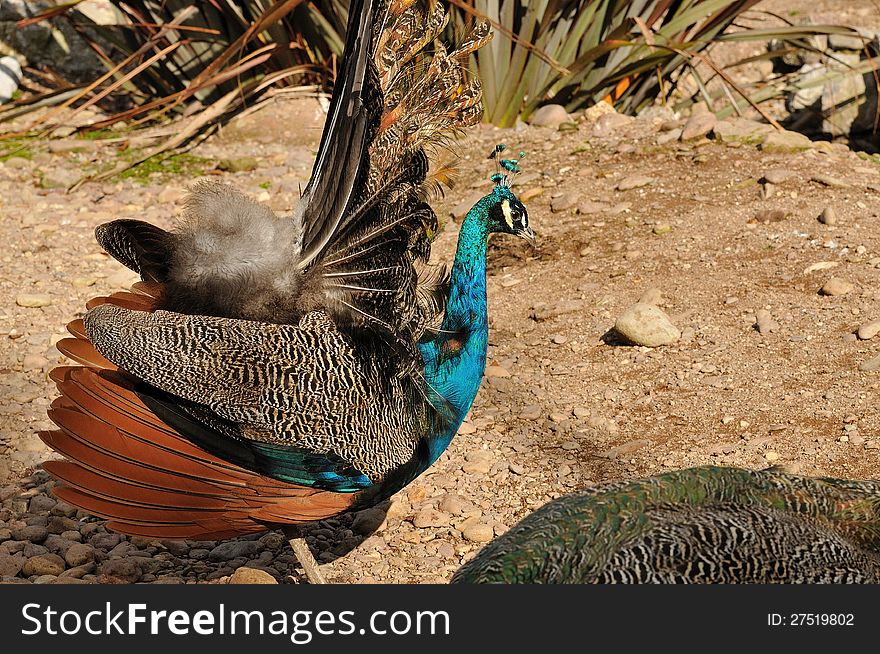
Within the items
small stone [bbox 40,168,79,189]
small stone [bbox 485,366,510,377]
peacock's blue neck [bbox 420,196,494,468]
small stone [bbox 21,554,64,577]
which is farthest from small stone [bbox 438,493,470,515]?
small stone [bbox 40,168,79,189]

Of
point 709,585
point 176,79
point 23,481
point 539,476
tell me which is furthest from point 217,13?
point 709,585

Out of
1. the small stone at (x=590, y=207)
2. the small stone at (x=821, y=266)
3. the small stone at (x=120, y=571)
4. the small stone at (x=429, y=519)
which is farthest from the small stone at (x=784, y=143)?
the small stone at (x=120, y=571)

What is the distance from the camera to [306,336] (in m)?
3.45

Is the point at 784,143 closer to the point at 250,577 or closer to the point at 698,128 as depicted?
the point at 698,128

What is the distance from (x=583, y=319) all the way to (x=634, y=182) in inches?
54.7

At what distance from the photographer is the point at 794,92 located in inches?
304

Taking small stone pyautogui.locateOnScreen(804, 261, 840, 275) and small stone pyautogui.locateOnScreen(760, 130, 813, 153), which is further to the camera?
small stone pyautogui.locateOnScreen(760, 130, 813, 153)

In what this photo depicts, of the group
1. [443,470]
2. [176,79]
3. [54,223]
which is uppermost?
[176,79]

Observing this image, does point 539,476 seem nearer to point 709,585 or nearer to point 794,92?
point 709,585

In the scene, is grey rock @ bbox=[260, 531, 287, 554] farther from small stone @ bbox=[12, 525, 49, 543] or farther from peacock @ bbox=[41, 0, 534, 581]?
small stone @ bbox=[12, 525, 49, 543]

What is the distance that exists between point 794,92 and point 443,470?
4.97 metres

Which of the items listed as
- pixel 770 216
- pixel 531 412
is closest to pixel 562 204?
pixel 770 216

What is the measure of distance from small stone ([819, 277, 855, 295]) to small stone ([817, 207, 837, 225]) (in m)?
0.59

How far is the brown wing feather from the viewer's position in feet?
10.5
